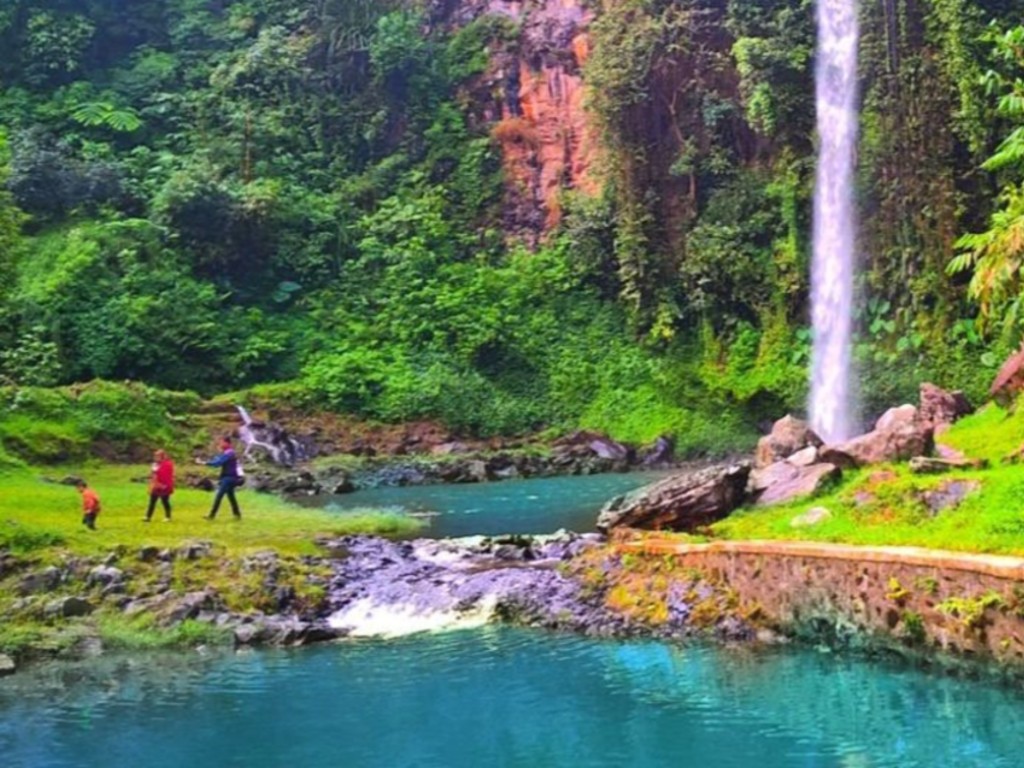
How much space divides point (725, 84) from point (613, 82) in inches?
152

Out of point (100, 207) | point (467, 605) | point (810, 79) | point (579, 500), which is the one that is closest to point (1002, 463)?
point (467, 605)

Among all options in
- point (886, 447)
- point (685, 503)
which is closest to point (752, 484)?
point (685, 503)

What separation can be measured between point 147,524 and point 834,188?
2286cm

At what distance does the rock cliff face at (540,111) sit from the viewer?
39.7 meters

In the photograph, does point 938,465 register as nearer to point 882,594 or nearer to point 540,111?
point 882,594

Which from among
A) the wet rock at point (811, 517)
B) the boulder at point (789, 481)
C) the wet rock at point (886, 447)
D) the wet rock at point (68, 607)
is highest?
the wet rock at point (886, 447)

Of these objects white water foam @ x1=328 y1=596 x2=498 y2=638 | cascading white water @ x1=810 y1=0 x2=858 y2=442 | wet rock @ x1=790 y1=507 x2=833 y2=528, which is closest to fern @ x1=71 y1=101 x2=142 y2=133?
cascading white water @ x1=810 y1=0 x2=858 y2=442

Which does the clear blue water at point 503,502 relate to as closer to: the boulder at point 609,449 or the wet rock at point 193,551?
the boulder at point 609,449

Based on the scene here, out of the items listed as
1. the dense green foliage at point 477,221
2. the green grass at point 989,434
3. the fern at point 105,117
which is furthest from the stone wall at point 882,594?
Result: the fern at point 105,117

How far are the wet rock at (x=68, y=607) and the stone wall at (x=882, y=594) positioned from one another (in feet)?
22.2

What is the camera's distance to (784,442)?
18984mm

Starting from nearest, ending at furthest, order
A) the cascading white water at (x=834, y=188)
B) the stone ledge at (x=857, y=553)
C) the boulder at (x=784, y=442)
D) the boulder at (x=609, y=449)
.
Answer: the stone ledge at (x=857, y=553)
the boulder at (x=784, y=442)
the boulder at (x=609, y=449)
the cascading white water at (x=834, y=188)

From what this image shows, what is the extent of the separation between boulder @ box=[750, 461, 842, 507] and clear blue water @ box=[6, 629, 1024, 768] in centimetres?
448

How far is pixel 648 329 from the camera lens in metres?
35.7
